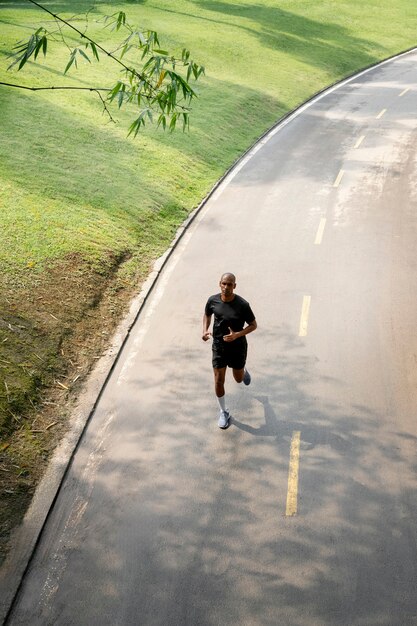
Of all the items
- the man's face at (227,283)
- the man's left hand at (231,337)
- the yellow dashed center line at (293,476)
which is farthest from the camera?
the man's left hand at (231,337)

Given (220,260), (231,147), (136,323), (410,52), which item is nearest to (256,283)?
(220,260)

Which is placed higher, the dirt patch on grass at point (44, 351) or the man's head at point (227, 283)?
the man's head at point (227, 283)

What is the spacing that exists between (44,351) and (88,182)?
23.6 ft

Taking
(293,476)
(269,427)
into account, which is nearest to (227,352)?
(269,427)

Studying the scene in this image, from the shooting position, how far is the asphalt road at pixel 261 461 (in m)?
7.11

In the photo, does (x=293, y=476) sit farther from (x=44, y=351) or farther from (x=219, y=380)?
(x=44, y=351)

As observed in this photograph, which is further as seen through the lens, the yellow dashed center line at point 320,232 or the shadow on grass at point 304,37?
the shadow on grass at point 304,37

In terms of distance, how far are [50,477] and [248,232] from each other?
872cm

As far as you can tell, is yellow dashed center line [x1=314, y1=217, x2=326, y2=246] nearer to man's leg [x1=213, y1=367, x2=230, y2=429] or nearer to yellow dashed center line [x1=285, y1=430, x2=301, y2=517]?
man's leg [x1=213, y1=367, x2=230, y2=429]

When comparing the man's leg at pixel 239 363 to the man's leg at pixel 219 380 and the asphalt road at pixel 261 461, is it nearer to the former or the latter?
the man's leg at pixel 219 380

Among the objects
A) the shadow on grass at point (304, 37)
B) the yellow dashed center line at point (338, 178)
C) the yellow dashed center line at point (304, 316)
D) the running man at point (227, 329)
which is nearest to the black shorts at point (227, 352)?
the running man at point (227, 329)

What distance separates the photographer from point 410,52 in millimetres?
38438

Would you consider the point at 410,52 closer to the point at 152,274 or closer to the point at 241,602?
the point at 152,274

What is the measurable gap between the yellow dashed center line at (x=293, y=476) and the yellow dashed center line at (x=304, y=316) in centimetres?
275
